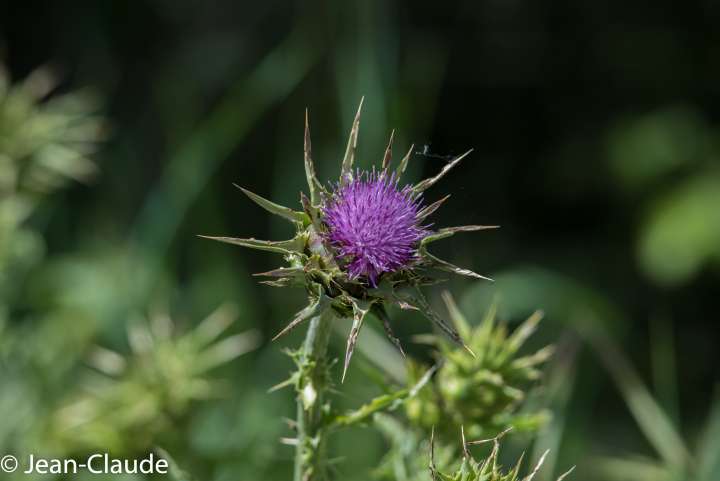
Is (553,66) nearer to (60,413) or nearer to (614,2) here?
(614,2)

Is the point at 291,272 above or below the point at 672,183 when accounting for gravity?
below

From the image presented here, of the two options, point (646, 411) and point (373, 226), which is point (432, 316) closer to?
point (373, 226)

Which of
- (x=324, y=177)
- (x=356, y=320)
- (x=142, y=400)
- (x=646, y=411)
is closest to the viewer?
(x=356, y=320)

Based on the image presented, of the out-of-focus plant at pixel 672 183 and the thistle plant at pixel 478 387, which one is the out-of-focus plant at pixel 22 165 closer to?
the thistle plant at pixel 478 387

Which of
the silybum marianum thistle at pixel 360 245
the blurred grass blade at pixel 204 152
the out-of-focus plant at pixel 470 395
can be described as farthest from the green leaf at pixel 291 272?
the blurred grass blade at pixel 204 152

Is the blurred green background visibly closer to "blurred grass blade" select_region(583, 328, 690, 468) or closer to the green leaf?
"blurred grass blade" select_region(583, 328, 690, 468)

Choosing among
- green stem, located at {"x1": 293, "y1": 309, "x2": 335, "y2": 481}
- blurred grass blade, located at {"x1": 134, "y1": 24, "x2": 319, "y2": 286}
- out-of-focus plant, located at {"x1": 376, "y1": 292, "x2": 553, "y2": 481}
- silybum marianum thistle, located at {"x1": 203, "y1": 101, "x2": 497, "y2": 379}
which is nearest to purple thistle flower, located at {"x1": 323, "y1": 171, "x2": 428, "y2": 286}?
silybum marianum thistle, located at {"x1": 203, "y1": 101, "x2": 497, "y2": 379}

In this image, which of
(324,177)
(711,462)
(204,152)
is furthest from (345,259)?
(324,177)
